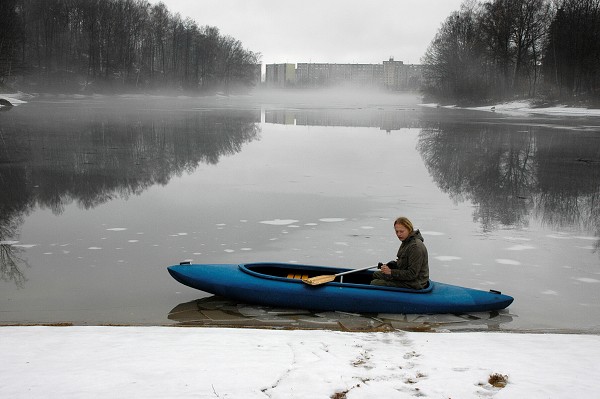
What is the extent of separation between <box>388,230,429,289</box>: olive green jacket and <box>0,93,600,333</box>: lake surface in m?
0.47

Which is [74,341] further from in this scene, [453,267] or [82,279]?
[453,267]

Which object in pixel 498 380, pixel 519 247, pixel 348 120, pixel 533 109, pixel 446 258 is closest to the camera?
pixel 498 380

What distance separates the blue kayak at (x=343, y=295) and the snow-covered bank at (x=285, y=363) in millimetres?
842

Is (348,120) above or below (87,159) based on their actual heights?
above

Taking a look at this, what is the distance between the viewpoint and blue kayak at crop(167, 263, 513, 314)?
7.20m

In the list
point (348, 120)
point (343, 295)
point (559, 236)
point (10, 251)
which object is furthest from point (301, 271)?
point (348, 120)

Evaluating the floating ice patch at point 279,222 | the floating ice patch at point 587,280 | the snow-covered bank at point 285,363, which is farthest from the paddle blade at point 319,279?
the floating ice patch at point 279,222

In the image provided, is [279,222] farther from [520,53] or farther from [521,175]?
[520,53]

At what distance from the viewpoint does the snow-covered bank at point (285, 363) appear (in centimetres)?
455

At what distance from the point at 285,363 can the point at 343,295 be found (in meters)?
2.22

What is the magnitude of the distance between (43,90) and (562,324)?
A: 78442mm

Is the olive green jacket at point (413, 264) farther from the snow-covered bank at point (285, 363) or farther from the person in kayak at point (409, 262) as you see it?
the snow-covered bank at point (285, 363)

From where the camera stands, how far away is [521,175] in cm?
1766

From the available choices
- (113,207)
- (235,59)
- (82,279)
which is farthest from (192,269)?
(235,59)
